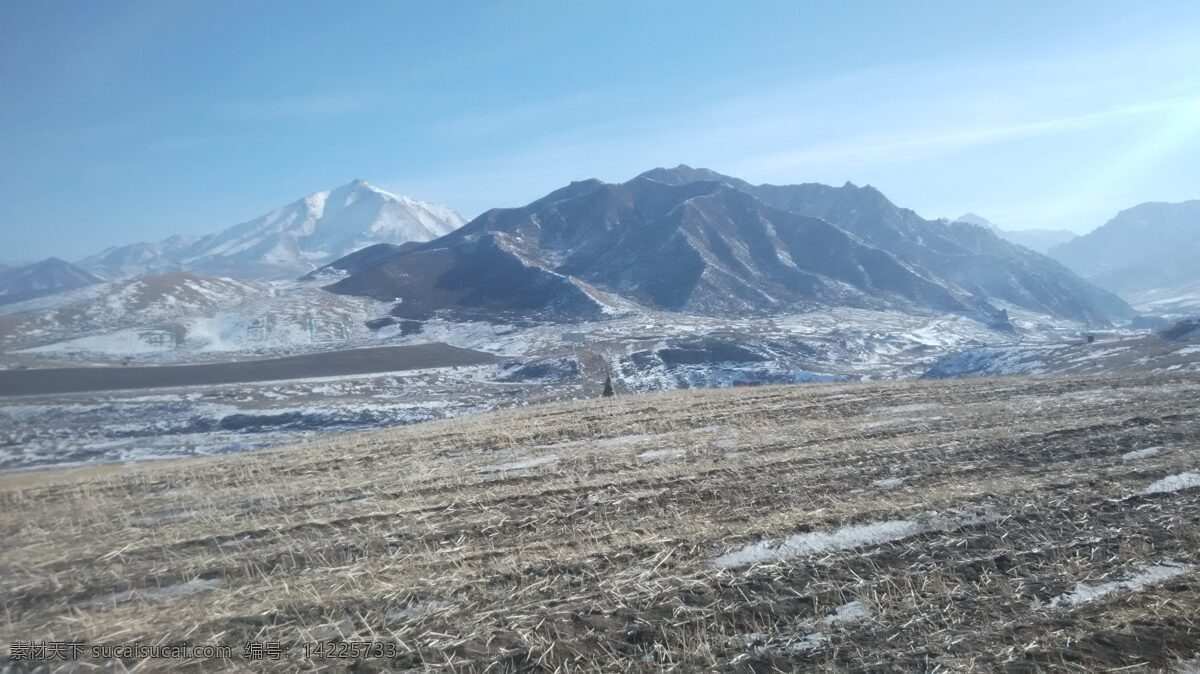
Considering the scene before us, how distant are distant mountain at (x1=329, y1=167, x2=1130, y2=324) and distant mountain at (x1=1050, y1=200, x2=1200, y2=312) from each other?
29004 mm

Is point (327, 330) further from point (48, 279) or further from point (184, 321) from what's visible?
point (48, 279)

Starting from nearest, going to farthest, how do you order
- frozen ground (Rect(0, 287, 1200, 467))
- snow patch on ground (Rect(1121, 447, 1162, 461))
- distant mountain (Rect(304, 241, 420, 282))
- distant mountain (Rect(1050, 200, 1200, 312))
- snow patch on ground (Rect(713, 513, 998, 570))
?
snow patch on ground (Rect(713, 513, 998, 570)) → snow patch on ground (Rect(1121, 447, 1162, 461)) → frozen ground (Rect(0, 287, 1200, 467)) → distant mountain (Rect(304, 241, 420, 282)) → distant mountain (Rect(1050, 200, 1200, 312))

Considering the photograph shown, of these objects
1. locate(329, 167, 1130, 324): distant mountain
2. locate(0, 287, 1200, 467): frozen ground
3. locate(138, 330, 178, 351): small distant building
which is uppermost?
locate(329, 167, 1130, 324): distant mountain

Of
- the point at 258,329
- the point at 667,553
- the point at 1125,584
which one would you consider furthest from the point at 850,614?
the point at 258,329

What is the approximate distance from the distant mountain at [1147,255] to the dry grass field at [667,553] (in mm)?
120471

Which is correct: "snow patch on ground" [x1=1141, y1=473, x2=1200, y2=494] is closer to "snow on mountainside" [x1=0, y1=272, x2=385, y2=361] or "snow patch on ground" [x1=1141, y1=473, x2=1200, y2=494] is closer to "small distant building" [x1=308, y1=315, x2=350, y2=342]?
"snow on mountainside" [x1=0, y1=272, x2=385, y2=361]

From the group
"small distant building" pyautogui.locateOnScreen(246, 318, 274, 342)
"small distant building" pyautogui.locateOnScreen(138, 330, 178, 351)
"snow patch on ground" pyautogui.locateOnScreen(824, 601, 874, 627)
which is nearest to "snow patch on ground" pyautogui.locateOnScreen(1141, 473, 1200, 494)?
"snow patch on ground" pyautogui.locateOnScreen(824, 601, 874, 627)

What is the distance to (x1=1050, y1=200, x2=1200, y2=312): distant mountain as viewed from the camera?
402 ft

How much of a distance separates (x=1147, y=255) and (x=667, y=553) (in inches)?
8191

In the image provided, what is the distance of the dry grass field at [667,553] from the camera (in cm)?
404

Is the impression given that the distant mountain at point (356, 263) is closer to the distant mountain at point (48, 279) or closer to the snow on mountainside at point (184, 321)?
the snow on mountainside at point (184, 321)

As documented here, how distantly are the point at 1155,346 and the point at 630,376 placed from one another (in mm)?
26409

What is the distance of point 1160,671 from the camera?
3615 mm

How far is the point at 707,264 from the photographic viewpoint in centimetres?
8256
